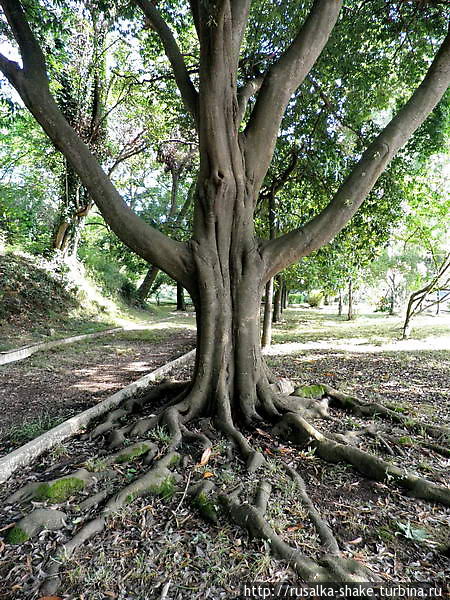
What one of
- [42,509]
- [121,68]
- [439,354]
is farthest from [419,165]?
[121,68]

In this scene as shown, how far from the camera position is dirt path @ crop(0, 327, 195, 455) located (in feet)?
14.7

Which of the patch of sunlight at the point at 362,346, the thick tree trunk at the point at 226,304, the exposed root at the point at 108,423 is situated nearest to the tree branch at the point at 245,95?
the thick tree trunk at the point at 226,304

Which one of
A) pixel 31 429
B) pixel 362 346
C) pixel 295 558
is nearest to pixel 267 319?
pixel 362 346

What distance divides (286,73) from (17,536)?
4.84 metres

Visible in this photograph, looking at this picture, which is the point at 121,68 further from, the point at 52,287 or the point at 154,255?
the point at 154,255

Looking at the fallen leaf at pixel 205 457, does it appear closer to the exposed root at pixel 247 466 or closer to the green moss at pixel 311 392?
the exposed root at pixel 247 466

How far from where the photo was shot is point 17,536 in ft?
7.61

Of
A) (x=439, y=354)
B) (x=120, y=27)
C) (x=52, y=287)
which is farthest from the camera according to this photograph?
(x=52, y=287)

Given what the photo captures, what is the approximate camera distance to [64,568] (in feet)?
6.81

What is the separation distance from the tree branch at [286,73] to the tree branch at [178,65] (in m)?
0.78

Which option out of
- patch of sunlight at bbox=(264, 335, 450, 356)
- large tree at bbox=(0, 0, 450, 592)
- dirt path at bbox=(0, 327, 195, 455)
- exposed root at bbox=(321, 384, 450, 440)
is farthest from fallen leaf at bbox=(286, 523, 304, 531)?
patch of sunlight at bbox=(264, 335, 450, 356)

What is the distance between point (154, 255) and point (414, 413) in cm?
375

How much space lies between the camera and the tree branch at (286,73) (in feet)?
12.9

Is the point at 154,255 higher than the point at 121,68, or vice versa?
the point at 121,68
